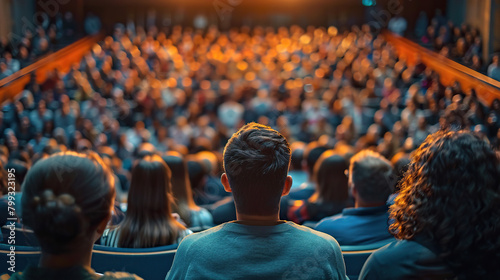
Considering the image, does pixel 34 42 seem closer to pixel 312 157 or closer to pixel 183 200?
pixel 312 157

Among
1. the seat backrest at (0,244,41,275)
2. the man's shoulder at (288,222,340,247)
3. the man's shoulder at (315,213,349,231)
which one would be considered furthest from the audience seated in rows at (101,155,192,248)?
the man's shoulder at (288,222,340,247)

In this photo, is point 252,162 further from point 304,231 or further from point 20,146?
point 20,146

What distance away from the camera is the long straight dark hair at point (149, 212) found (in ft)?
7.61

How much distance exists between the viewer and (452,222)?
1.24 metres

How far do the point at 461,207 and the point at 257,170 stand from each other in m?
0.52

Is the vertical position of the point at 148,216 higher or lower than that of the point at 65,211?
lower

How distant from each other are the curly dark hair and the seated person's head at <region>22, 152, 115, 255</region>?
0.78 metres

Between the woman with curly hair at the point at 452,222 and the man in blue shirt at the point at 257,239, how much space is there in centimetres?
16

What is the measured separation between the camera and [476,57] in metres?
10.2

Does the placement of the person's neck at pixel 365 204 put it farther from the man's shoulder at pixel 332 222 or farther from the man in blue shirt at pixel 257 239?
the man in blue shirt at pixel 257 239

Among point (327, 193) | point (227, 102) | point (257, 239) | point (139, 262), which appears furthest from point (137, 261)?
point (227, 102)

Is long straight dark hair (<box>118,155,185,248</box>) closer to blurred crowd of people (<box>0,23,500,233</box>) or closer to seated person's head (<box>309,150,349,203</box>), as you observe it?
seated person's head (<box>309,150,349,203</box>)

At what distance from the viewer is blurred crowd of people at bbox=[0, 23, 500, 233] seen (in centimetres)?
722

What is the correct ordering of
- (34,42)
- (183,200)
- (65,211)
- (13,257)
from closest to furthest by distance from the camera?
(65,211)
(13,257)
(183,200)
(34,42)
